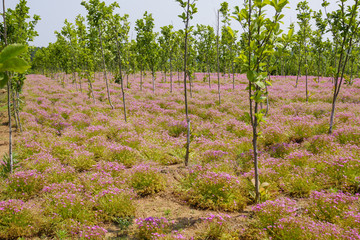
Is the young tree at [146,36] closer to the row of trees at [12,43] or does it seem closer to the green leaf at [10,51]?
the row of trees at [12,43]

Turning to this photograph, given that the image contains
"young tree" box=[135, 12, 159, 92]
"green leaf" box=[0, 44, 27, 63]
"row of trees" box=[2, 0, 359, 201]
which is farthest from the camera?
"young tree" box=[135, 12, 159, 92]

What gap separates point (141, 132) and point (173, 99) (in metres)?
8.30

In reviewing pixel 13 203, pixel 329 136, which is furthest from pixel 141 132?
pixel 329 136

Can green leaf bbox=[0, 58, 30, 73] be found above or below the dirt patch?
above

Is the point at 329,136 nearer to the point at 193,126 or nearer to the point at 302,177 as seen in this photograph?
the point at 302,177

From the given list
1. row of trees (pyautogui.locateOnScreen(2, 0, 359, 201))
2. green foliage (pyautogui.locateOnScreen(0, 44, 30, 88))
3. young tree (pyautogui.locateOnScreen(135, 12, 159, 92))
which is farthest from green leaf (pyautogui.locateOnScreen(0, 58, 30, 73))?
young tree (pyautogui.locateOnScreen(135, 12, 159, 92))

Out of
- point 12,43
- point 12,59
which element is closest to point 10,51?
point 12,59

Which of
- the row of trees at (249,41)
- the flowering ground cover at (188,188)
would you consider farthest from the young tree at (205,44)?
the flowering ground cover at (188,188)

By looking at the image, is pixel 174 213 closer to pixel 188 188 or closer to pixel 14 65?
pixel 188 188

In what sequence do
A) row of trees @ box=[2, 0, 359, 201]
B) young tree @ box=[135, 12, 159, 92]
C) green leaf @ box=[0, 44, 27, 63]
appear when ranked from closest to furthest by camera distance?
1. green leaf @ box=[0, 44, 27, 63]
2. row of trees @ box=[2, 0, 359, 201]
3. young tree @ box=[135, 12, 159, 92]

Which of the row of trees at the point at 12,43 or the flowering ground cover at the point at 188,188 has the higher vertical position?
the row of trees at the point at 12,43

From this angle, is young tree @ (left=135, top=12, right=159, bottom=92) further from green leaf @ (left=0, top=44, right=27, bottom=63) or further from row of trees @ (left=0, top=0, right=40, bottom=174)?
green leaf @ (left=0, top=44, right=27, bottom=63)

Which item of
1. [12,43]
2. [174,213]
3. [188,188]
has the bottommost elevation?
[174,213]

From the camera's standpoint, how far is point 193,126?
12.4 m
